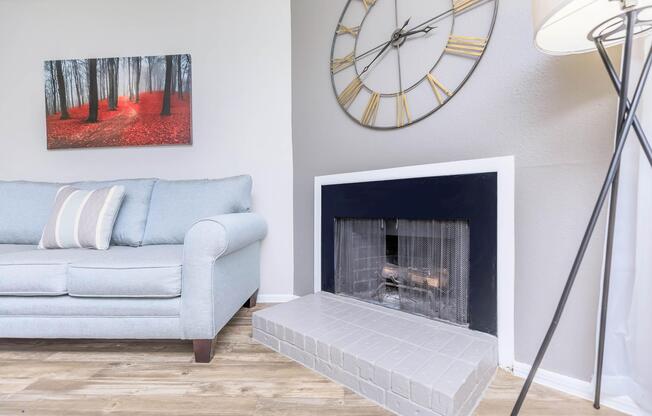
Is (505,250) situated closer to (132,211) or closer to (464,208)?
(464,208)

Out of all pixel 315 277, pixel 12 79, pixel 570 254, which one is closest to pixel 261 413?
pixel 315 277

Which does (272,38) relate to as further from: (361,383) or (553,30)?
(361,383)

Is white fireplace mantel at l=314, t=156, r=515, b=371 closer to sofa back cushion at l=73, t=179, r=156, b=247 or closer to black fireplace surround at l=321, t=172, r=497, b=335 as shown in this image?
black fireplace surround at l=321, t=172, r=497, b=335

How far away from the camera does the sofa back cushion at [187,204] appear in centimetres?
169

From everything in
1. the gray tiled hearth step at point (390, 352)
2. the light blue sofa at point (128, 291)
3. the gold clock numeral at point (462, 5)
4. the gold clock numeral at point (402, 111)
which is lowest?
the gray tiled hearth step at point (390, 352)

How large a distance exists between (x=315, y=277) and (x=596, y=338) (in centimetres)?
128

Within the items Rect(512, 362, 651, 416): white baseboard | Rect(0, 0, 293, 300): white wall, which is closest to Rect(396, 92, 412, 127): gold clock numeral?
Rect(0, 0, 293, 300): white wall

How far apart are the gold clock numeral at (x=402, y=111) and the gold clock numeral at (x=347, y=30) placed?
513 millimetres

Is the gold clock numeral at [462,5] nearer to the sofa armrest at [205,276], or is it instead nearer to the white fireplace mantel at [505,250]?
the white fireplace mantel at [505,250]

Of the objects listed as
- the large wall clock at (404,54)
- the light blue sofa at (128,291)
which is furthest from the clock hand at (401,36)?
the light blue sofa at (128,291)

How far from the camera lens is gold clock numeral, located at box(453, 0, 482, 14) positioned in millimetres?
1167

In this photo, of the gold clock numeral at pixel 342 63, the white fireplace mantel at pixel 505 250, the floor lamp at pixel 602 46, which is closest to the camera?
the floor lamp at pixel 602 46

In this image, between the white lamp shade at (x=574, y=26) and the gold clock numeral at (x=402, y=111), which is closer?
the white lamp shade at (x=574, y=26)

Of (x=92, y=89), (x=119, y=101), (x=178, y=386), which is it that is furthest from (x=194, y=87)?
(x=178, y=386)
